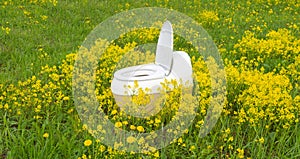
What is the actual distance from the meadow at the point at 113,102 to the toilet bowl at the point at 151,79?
10cm

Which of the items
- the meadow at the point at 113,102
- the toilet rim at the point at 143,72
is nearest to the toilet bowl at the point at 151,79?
the toilet rim at the point at 143,72

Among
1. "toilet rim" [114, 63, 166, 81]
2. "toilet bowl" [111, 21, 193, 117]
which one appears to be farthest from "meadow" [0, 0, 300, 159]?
"toilet rim" [114, 63, 166, 81]

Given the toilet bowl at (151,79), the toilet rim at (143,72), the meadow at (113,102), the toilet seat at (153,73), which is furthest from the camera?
the toilet rim at (143,72)

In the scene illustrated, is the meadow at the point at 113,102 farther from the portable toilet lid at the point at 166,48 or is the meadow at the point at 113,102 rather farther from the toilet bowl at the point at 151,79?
the portable toilet lid at the point at 166,48

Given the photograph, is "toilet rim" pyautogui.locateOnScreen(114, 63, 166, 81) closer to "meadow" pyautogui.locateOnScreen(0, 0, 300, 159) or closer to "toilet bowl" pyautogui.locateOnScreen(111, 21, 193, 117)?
"toilet bowl" pyautogui.locateOnScreen(111, 21, 193, 117)

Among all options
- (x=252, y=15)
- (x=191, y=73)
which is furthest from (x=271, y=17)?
(x=191, y=73)

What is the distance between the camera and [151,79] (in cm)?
351

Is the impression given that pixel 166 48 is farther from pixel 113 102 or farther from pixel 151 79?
pixel 113 102

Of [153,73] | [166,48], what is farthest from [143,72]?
[166,48]

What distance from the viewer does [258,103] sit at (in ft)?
11.5

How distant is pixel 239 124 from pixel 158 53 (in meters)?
1.09

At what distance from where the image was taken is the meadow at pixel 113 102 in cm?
315

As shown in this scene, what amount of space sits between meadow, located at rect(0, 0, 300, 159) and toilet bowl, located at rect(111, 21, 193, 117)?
4.0 inches

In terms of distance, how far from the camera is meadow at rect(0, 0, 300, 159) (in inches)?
124
